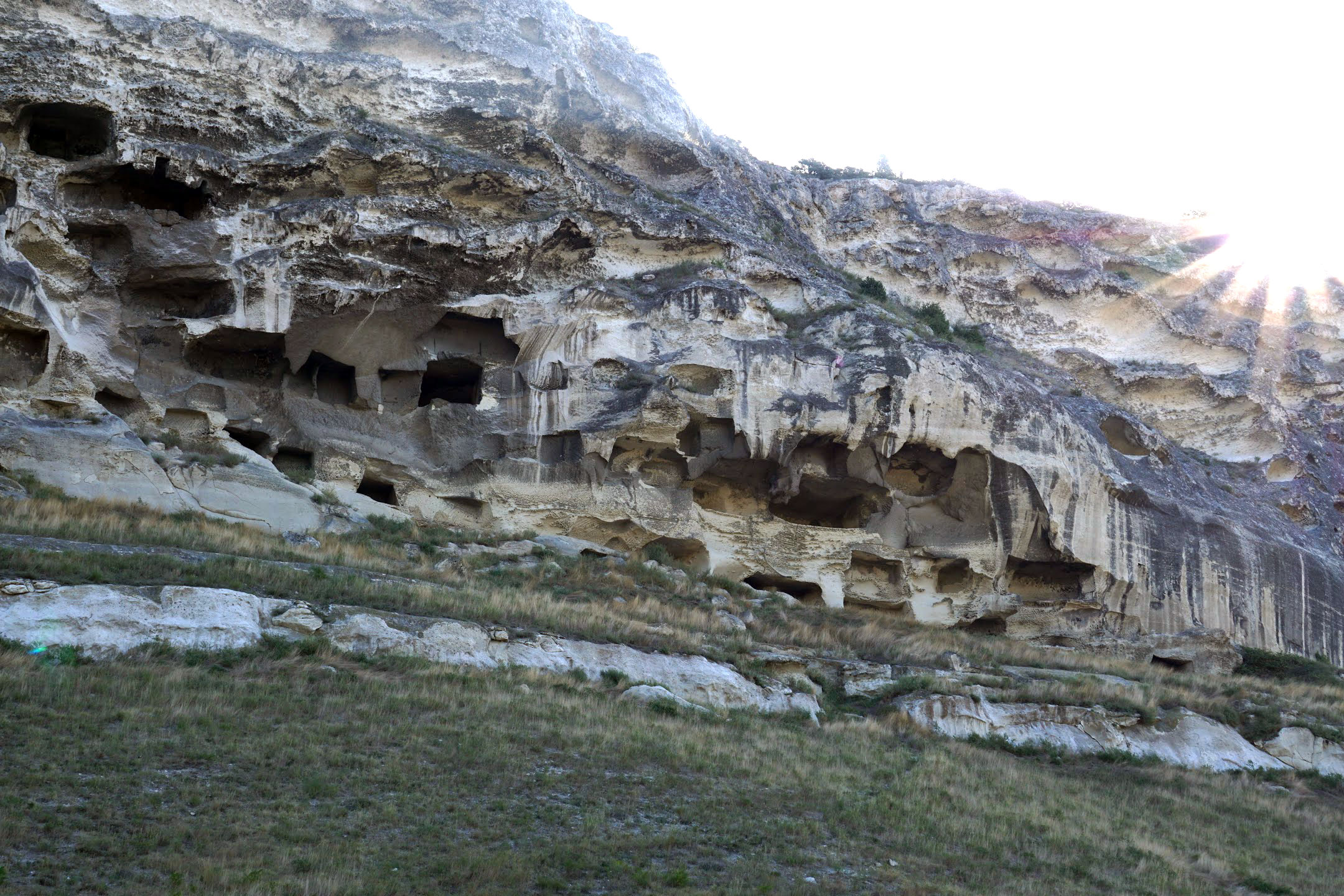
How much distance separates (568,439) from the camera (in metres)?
27.6

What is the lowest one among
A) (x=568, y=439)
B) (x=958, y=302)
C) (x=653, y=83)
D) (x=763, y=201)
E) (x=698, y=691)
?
(x=698, y=691)

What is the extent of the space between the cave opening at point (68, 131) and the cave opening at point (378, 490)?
334 inches

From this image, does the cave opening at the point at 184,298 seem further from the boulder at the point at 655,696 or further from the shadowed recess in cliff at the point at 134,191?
the boulder at the point at 655,696

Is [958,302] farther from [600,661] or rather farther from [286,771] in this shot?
[286,771]

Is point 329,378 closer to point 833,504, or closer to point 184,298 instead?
point 184,298

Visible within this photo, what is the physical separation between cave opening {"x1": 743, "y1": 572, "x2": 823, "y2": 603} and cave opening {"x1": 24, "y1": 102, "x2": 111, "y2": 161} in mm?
16552

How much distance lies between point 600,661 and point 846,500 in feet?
45.4

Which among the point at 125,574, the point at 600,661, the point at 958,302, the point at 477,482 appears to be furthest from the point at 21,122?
the point at 958,302

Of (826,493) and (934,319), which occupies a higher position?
(934,319)

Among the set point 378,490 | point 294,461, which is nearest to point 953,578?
point 378,490

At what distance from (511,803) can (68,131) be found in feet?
68.2

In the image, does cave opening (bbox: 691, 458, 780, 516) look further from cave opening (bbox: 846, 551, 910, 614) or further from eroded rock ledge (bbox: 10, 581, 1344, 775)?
eroded rock ledge (bbox: 10, 581, 1344, 775)

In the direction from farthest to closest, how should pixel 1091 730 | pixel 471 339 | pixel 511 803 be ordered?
pixel 471 339
pixel 1091 730
pixel 511 803

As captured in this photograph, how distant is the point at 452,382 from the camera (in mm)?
29953
